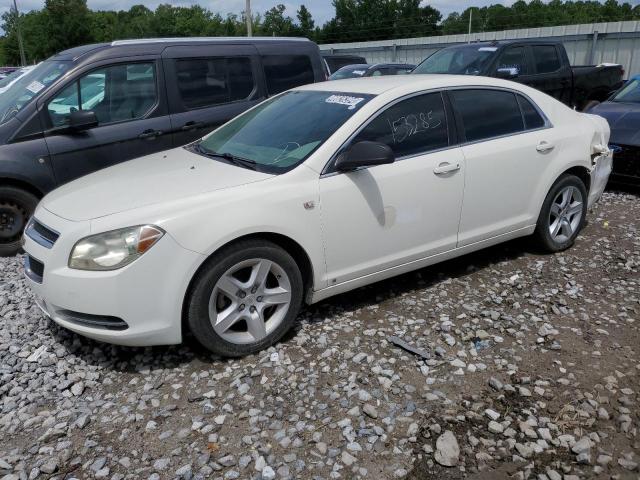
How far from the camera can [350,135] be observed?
3.69 meters

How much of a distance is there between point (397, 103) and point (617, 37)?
1806cm

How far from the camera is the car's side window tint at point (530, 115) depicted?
4.68m

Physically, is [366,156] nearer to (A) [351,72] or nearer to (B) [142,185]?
(B) [142,185]

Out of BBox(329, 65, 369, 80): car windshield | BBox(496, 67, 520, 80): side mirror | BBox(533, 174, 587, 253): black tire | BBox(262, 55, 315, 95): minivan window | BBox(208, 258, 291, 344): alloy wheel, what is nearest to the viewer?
BBox(208, 258, 291, 344): alloy wheel

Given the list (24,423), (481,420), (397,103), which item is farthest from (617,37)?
(24,423)

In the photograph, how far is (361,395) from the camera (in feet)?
10.2

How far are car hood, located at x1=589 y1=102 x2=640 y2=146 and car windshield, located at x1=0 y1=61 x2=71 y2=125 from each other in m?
6.37

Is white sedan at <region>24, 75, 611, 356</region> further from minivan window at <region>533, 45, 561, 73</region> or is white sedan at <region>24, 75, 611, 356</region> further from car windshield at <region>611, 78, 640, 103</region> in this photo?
minivan window at <region>533, 45, 561, 73</region>

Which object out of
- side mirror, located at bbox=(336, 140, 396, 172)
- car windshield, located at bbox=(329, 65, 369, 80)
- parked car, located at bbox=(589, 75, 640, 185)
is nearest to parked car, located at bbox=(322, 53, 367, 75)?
car windshield, located at bbox=(329, 65, 369, 80)

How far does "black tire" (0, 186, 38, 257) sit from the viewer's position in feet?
17.3

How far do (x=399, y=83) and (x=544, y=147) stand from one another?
1.44m

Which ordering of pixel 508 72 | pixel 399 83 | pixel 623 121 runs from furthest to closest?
pixel 508 72
pixel 623 121
pixel 399 83

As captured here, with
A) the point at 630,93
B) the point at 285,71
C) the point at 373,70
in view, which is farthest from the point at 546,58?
the point at 285,71

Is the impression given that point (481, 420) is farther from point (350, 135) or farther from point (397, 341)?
point (350, 135)
